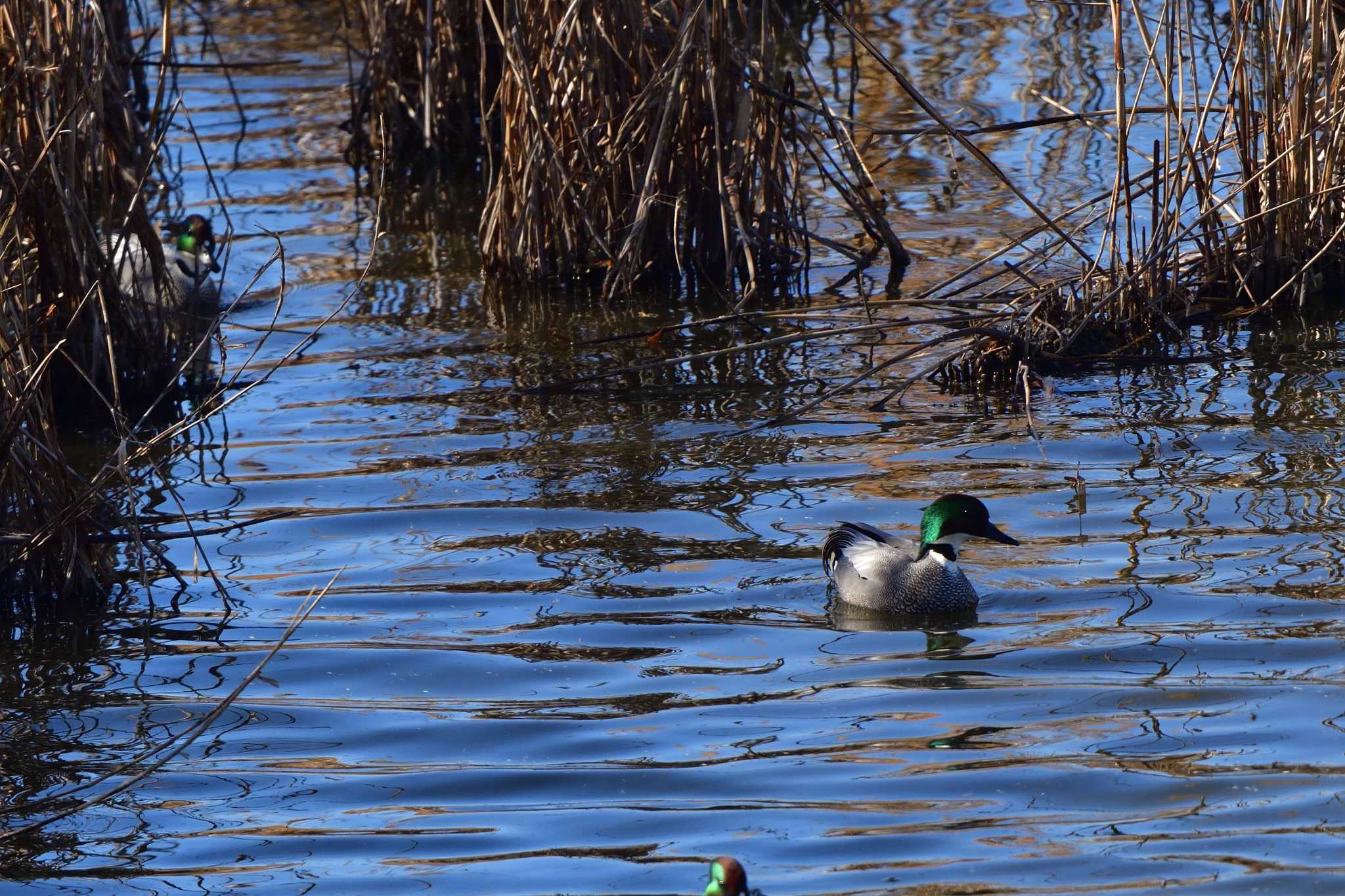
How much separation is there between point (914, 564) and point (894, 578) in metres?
0.08

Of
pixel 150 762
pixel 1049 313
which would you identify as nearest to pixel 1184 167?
pixel 1049 313

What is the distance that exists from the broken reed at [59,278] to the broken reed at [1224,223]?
11.9ft

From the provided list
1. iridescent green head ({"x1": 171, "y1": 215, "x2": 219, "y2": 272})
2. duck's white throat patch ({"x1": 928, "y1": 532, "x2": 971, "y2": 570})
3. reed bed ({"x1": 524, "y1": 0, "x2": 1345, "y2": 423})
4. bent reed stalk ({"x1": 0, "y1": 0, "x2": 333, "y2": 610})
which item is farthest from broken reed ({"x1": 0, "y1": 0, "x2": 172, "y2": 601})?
duck's white throat patch ({"x1": 928, "y1": 532, "x2": 971, "y2": 570})

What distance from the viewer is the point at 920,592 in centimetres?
618

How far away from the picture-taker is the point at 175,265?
1045cm

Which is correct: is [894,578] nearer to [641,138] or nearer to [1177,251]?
[1177,251]

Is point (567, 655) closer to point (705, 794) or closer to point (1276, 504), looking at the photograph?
point (705, 794)

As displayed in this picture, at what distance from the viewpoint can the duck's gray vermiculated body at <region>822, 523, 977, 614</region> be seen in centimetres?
616

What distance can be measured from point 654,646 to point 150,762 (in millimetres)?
1570

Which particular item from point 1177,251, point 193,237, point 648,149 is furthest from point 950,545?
point 193,237

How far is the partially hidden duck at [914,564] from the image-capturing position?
6168 millimetres

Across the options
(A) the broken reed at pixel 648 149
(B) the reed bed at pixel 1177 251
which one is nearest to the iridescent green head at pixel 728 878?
(B) the reed bed at pixel 1177 251

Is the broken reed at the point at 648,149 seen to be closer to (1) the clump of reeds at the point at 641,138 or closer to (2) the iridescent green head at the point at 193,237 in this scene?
(1) the clump of reeds at the point at 641,138

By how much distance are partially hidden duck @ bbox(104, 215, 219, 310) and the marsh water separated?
50 centimetres
